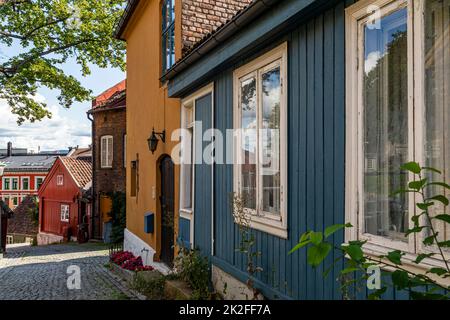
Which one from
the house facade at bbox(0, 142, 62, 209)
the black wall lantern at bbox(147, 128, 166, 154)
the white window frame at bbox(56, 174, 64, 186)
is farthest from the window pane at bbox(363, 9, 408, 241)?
the house facade at bbox(0, 142, 62, 209)

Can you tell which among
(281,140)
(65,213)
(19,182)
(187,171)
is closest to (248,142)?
(281,140)

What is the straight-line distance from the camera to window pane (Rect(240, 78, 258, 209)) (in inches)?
187

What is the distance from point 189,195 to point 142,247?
3430 millimetres

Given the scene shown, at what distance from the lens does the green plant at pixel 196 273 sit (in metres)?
5.49

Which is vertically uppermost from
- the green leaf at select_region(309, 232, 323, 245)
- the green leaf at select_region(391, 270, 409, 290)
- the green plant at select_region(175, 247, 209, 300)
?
the green leaf at select_region(309, 232, 323, 245)

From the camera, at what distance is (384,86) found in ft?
9.26

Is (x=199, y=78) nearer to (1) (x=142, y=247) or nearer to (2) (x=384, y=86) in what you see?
(2) (x=384, y=86)

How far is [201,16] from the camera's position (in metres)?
7.99

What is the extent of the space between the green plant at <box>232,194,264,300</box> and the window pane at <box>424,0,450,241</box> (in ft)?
7.71

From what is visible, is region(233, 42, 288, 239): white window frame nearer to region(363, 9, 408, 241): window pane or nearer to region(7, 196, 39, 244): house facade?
region(363, 9, 408, 241): window pane

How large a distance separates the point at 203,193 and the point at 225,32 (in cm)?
253

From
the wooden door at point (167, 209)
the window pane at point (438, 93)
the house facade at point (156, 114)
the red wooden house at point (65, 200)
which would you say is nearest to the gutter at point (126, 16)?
the house facade at point (156, 114)

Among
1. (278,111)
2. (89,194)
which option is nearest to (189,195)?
(278,111)
